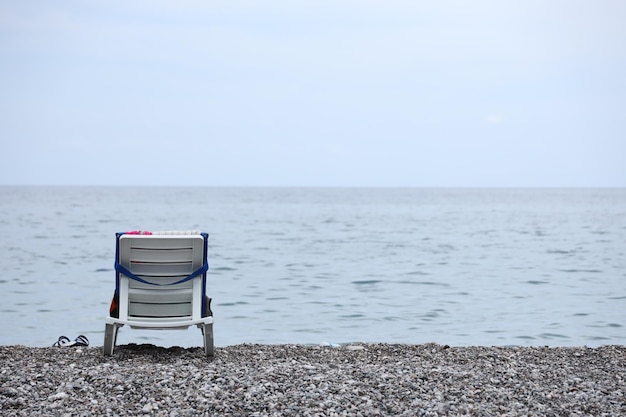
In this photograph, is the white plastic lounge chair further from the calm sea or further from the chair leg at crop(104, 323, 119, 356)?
the calm sea

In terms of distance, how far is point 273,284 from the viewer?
19.0 meters

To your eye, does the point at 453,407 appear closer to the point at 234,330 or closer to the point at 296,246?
the point at 234,330

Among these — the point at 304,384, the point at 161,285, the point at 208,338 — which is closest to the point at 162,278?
the point at 161,285

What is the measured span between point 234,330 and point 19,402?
6.78 m

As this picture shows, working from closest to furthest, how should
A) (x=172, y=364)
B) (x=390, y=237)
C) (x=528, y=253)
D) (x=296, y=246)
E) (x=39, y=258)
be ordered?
(x=172, y=364) < (x=39, y=258) < (x=528, y=253) < (x=296, y=246) < (x=390, y=237)

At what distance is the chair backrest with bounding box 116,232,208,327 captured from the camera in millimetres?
7344

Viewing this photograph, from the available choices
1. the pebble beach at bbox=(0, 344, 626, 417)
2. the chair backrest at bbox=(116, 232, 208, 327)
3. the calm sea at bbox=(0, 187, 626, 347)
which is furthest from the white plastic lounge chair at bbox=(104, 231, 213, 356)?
the calm sea at bbox=(0, 187, 626, 347)

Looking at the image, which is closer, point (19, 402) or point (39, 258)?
point (19, 402)

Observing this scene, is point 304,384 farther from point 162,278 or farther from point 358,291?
point 358,291

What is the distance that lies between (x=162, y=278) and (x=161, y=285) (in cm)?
7

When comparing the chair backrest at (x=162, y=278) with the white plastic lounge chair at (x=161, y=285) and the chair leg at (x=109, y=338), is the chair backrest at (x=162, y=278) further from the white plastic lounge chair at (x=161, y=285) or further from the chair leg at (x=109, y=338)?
the chair leg at (x=109, y=338)

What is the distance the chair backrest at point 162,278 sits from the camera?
289 inches

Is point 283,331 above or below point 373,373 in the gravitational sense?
below

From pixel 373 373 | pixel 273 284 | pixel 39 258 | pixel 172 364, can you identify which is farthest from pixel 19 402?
pixel 39 258
